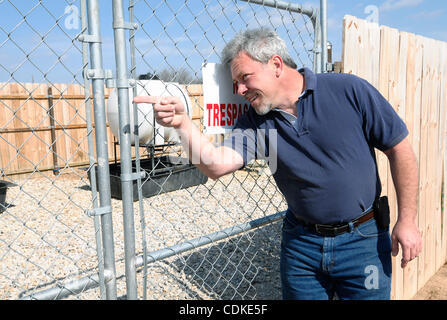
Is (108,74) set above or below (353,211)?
above

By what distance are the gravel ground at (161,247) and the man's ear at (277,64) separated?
82 cm

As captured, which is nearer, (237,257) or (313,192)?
(313,192)

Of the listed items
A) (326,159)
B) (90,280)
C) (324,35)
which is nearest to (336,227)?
→ (326,159)

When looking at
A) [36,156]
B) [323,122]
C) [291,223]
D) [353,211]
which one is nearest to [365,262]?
[353,211]

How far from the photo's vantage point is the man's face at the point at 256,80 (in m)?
1.89

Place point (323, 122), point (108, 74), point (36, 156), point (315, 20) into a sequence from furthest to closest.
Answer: point (36, 156) → point (315, 20) → point (323, 122) → point (108, 74)

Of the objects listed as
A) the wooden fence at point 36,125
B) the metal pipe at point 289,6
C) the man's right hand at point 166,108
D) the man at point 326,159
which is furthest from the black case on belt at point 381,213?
the wooden fence at point 36,125

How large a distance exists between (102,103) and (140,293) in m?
2.45

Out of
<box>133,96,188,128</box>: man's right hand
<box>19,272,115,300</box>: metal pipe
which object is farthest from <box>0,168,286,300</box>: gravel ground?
<box>133,96,188,128</box>: man's right hand

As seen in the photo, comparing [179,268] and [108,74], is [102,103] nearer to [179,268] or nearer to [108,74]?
[108,74]

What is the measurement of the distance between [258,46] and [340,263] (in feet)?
4.01

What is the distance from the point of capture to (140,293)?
351 cm

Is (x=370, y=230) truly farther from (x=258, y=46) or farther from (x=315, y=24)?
(x=315, y=24)

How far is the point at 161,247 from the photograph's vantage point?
15.9 ft
